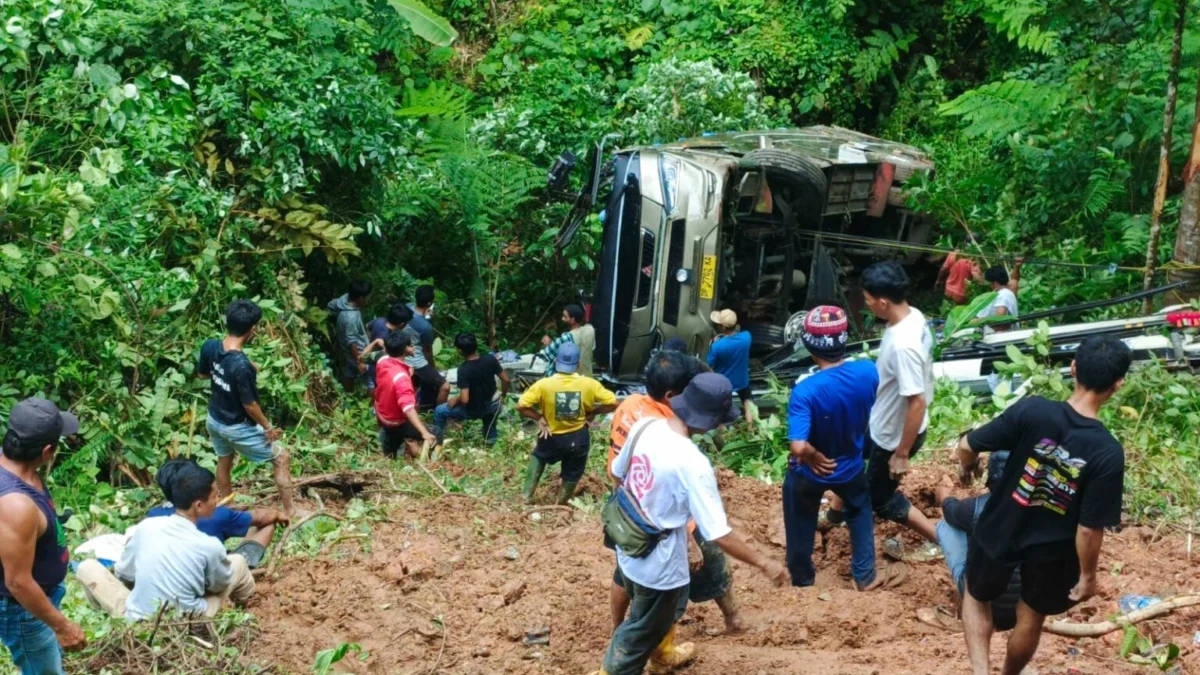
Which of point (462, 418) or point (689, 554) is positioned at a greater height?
point (689, 554)

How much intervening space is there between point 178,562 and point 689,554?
2.42 metres

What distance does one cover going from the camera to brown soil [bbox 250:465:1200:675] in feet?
19.6

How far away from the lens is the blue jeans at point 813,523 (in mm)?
6500

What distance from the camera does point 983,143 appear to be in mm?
15109

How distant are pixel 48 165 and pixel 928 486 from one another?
7.42m

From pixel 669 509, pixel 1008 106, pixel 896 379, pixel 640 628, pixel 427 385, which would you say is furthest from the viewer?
pixel 1008 106

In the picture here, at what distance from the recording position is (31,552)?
4.86 metres

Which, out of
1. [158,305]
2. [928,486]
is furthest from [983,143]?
[158,305]

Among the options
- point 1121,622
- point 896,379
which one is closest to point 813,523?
point 896,379

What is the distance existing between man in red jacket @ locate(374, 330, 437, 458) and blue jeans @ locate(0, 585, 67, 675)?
4.57 meters

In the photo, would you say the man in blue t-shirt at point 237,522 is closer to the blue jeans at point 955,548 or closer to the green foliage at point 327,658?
the green foliage at point 327,658

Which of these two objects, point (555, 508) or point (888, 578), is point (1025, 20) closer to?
point (555, 508)

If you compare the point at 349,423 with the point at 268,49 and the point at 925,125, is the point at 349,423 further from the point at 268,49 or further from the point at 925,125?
the point at 925,125

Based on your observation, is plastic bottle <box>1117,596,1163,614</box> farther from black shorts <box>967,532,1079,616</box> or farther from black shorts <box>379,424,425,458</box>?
black shorts <box>379,424,425,458</box>
